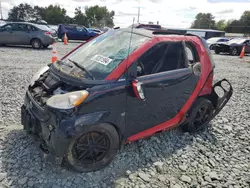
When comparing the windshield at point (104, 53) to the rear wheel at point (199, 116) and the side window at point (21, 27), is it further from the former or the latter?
the side window at point (21, 27)

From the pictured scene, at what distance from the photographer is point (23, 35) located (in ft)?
41.9

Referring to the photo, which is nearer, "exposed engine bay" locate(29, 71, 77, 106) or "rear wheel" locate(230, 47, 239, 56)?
"exposed engine bay" locate(29, 71, 77, 106)

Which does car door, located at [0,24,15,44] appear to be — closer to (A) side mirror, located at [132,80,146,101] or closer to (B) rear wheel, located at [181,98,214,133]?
(B) rear wheel, located at [181,98,214,133]

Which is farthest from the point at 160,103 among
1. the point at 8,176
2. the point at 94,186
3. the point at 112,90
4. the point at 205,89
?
the point at 8,176

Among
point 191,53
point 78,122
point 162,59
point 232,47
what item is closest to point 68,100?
point 78,122

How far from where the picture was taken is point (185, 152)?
3.38 metres

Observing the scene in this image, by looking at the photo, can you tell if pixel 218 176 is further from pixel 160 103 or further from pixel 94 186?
pixel 94 186

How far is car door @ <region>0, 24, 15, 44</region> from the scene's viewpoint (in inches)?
496

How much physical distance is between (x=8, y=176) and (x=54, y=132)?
808 millimetres

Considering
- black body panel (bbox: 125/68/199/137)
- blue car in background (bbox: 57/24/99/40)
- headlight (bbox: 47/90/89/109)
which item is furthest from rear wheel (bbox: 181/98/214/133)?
blue car in background (bbox: 57/24/99/40)

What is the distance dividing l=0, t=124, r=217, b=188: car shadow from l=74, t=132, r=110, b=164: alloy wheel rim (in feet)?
0.59

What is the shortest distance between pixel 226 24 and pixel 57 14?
62152 millimetres

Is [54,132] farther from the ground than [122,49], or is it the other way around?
[122,49]

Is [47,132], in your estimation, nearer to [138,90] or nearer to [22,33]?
[138,90]
